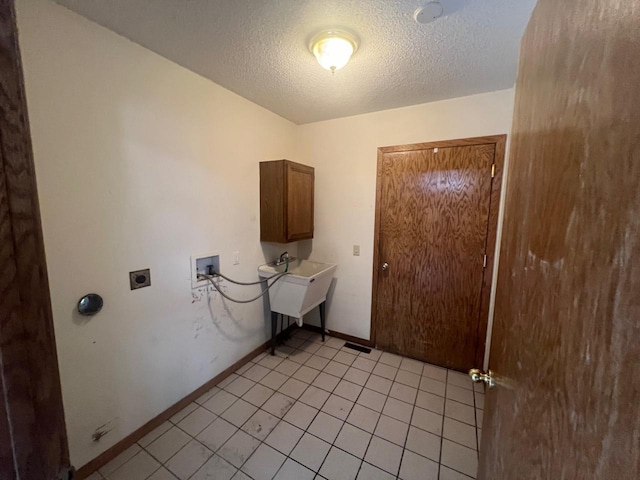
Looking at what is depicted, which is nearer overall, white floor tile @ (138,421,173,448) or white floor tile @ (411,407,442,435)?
white floor tile @ (138,421,173,448)

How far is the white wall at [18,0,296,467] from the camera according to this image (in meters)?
1.19

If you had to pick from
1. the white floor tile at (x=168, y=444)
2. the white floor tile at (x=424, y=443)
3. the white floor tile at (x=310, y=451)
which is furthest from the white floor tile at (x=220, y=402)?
the white floor tile at (x=424, y=443)

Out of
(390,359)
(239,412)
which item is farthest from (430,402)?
(239,412)

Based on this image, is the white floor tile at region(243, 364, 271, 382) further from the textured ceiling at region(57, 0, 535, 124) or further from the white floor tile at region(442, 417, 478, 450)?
the textured ceiling at region(57, 0, 535, 124)

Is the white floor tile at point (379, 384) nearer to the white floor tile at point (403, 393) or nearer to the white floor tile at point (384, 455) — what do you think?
the white floor tile at point (403, 393)

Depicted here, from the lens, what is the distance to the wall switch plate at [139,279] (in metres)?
1.50

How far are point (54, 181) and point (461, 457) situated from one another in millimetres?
2671

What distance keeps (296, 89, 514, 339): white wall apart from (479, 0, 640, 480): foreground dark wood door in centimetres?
171

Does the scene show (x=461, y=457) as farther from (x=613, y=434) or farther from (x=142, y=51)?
(x=142, y=51)

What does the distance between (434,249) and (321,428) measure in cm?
168

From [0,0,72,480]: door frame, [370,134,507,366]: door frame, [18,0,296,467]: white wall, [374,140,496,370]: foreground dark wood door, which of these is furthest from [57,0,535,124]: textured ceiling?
[0,0,72,480]: door frame

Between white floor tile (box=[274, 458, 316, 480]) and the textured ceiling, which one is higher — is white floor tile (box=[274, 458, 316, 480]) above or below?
below

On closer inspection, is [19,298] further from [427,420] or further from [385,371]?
[385,371]

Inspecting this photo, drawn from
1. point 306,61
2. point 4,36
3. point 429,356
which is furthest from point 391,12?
point 429,356
